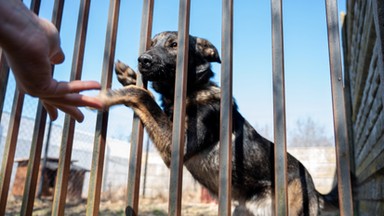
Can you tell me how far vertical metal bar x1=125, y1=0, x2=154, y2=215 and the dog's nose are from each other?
0.85ft

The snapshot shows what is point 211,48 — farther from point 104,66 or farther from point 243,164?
point 104,66

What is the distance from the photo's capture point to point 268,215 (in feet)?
10.7

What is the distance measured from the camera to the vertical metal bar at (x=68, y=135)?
2.35 metres

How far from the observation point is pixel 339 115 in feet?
5.79

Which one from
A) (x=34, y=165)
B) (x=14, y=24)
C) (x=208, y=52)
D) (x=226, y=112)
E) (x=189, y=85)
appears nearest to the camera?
(x=14, y=24)

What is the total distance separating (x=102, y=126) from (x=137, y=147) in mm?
375

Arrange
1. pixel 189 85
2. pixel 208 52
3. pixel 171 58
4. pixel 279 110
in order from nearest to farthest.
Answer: pixel 279 110
pixel 171 58
pixel 189 85
pixel 208 52

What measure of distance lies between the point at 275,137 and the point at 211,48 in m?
2.42

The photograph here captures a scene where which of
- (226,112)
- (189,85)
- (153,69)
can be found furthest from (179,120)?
(189,85)

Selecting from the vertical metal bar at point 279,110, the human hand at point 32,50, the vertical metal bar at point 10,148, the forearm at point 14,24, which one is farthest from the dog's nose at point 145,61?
the forearm at point 14,24

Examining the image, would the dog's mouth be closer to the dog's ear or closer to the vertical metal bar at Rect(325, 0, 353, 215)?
the dog's ear

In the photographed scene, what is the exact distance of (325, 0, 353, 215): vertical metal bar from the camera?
5.55 feet

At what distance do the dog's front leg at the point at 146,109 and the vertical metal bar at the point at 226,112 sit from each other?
0.80m

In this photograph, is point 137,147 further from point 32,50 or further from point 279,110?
point 32,50
